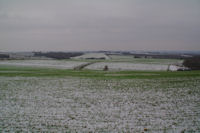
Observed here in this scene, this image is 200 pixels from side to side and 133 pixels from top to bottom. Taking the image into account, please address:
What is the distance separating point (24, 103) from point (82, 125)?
7.89 m

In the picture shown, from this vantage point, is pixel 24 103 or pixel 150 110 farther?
pixel 24 103

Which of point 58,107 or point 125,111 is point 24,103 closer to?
point 58,107

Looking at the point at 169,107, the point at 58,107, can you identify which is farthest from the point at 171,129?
the point at 58,107

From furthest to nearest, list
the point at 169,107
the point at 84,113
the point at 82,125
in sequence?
the point at 169,107, the point at 84,113, the point at 82,125

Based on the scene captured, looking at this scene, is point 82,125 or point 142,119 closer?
point 82,125

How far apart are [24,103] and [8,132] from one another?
6141 millimetres

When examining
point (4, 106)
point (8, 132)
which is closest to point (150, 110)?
point (8, 132)

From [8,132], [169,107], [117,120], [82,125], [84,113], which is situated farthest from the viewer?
[169,107]

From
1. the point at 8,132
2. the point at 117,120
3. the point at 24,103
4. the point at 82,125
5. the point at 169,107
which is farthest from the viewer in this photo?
the point at 24,103

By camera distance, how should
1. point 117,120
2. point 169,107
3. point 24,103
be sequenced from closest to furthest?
point 117,120 < point 169,107 < point 24,103

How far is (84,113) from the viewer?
12.4 meters

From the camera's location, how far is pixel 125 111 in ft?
42.0

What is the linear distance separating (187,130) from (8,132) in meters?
10.8

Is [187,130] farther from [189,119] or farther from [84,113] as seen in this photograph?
[84,113]
